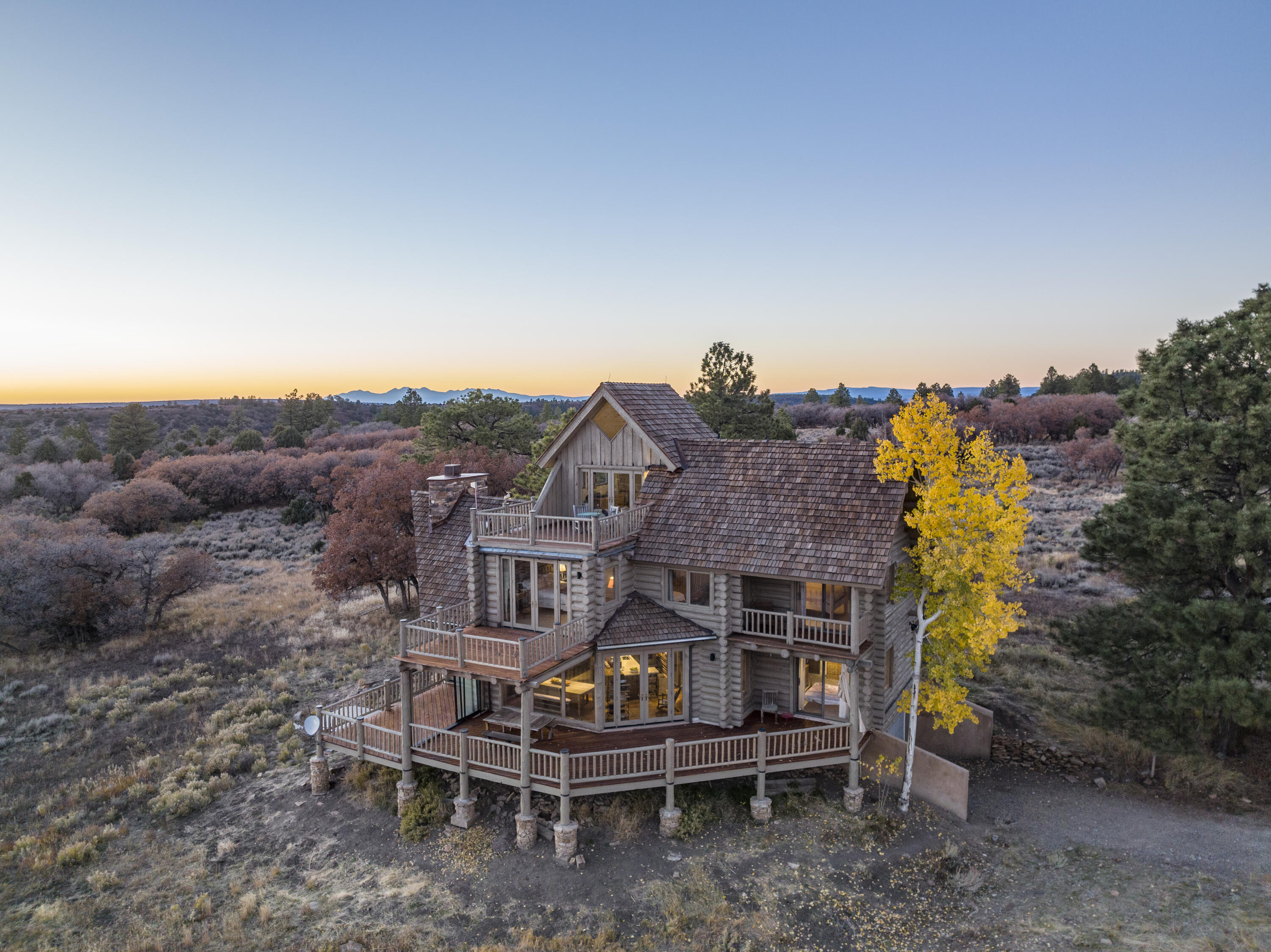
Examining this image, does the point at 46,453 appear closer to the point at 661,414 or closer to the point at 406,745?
the point at 406,745

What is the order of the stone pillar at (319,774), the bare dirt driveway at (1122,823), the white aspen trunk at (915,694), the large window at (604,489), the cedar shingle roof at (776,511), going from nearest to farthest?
the bare dirt driveway at (1122,823), the white aspen trunk at (915,694), the cedar shingle roof at (776,511), the stone pillar at (319,774), the large window at (604,489)

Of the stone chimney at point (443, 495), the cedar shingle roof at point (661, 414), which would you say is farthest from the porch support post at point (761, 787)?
the stone chimney at point (443, 495)

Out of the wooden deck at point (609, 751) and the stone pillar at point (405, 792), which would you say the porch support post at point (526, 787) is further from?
the stone pillar at point (405, 792)

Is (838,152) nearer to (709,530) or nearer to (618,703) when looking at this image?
(709,530)

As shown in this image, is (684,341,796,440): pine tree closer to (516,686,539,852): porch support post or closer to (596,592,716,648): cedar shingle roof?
(596,592,716,648): cedar shingle roof

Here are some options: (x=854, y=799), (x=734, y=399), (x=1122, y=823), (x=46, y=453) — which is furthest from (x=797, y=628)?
(x=46, y=453)

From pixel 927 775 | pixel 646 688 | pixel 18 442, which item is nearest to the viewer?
pixel 927 775
